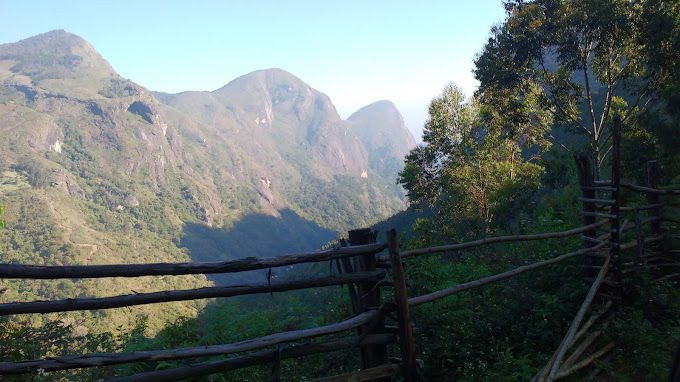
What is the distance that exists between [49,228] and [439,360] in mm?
137516

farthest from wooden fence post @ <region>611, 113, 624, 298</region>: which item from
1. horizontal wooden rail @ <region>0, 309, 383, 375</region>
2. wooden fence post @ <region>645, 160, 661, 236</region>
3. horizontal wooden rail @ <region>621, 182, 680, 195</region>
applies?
horizontal wooden rail @ <region>0, 309, 383, 375</region>

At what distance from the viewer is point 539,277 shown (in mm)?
6184

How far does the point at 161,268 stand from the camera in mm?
3127

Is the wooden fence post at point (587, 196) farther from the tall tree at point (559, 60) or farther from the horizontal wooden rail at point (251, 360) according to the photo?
the tall tree at point (559, 60)

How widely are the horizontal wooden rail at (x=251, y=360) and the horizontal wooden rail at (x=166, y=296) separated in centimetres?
46

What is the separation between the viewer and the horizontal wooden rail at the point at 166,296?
280cm

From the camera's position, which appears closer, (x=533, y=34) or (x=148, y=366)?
(x=148, y=366)

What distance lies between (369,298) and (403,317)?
34cm

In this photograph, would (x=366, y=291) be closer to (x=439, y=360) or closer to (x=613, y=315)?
(x=439, y=360)

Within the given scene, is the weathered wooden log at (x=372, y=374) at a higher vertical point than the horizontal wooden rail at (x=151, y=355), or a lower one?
lower

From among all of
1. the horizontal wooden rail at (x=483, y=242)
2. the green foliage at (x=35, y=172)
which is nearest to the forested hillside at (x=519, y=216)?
the horizontal wooden rail at (x=483, y=242)

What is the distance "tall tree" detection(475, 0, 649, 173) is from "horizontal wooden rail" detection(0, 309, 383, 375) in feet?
55.2

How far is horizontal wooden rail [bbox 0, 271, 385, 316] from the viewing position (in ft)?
9.19

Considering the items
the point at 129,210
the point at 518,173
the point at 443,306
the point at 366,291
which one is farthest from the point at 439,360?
the point at 129,210
